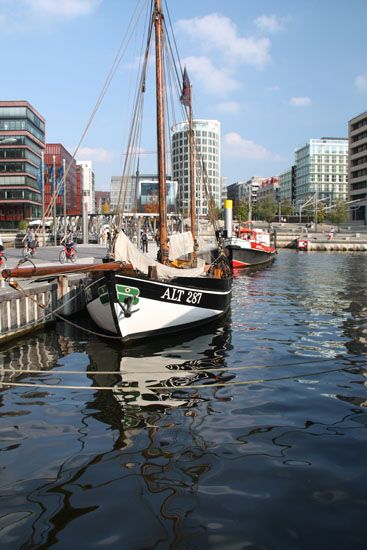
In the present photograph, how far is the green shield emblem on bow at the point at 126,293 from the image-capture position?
45.3 feet

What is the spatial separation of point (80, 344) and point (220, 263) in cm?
840

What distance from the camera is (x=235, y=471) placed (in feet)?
21.0

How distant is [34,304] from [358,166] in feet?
422

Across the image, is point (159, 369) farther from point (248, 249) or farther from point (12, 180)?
point (12, 180)

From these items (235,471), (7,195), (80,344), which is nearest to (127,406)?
(235,471)

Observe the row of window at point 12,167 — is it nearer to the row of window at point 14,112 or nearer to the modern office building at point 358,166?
the row of window at point 14,112

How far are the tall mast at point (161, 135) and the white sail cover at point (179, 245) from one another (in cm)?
100

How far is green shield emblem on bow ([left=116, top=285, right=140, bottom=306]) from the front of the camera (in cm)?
1380

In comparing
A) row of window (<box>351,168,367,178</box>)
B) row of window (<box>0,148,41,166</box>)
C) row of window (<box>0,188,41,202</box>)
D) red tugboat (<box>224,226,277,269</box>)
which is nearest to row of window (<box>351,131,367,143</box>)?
row of window (<box>351,168,367,178</box>)

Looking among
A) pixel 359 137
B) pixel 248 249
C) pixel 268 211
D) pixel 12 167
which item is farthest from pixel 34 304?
pixel 268 211

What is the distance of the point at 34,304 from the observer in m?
16.8

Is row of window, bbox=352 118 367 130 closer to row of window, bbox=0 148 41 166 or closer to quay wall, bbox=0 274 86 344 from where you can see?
row of window, bbox=0 148 41 166

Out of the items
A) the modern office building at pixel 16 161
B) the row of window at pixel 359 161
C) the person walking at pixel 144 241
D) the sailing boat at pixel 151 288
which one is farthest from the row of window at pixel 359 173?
the sailing boat at pixel 151 288

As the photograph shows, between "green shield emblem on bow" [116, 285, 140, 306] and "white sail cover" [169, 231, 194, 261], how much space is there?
198 inches
